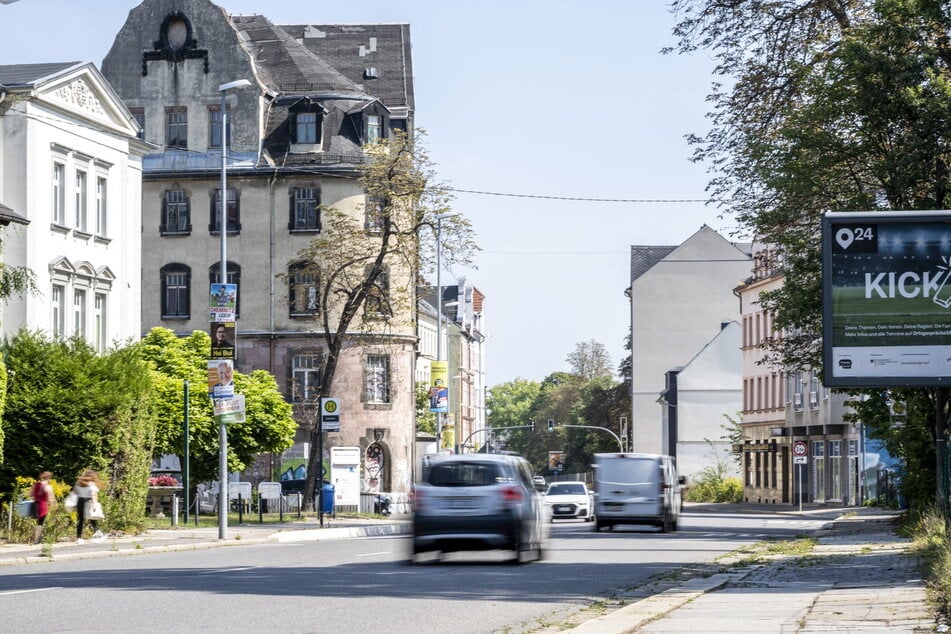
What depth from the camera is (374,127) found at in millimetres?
72688

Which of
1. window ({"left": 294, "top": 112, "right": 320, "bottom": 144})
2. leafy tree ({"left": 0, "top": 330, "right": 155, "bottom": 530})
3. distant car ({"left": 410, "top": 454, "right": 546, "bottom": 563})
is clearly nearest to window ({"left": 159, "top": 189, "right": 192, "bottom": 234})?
window ({"left": 294, "top": 112, "right": 320, "bottom": 144})

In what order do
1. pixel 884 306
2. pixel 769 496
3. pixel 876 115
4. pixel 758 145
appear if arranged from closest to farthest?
1. pixel 884 306
2. pixel 876 115
3. pixel 758 145
4. pixel 769 496

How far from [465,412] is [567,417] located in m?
15.5

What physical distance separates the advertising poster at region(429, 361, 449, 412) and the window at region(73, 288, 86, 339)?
84.2 ft

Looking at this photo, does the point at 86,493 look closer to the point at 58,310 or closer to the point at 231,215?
the point at 58,310

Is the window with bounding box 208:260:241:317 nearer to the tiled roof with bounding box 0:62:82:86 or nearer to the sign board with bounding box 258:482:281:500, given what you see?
the sign board with bounding box 258:482:281:500

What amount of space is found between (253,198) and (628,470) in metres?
34.2

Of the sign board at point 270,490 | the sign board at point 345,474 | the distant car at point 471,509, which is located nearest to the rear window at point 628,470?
the sign board at point 345,474

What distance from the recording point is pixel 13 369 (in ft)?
114

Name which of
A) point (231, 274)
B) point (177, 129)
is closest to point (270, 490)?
point (231, 274)

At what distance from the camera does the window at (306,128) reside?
71.5 meters

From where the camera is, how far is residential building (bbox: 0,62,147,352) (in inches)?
1679

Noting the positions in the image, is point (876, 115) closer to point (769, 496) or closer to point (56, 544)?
point (56, 544)

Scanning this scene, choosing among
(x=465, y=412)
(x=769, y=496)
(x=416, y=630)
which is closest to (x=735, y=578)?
(x=416, y=630)
